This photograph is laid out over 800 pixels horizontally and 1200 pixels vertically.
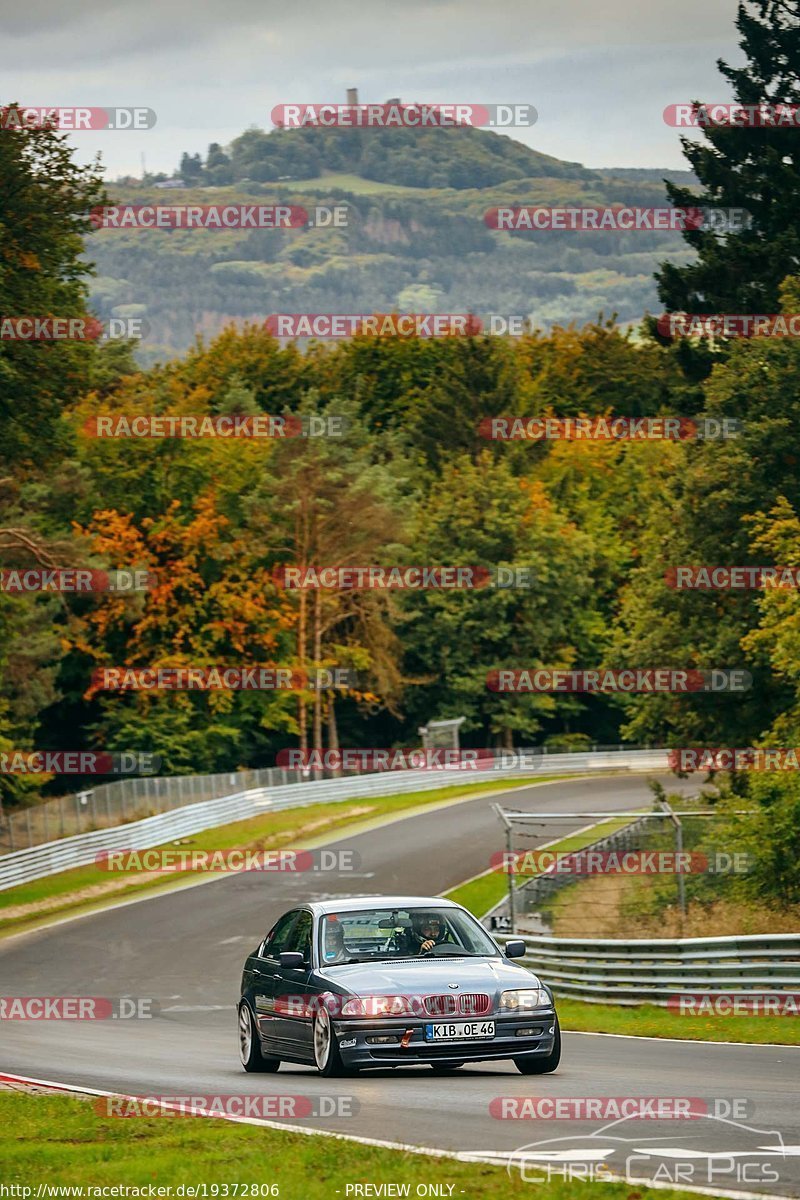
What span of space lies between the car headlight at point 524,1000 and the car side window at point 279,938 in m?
2.59

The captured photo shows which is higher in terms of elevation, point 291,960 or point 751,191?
point 751,191

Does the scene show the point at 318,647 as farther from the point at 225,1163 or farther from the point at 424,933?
the point at 225,1163

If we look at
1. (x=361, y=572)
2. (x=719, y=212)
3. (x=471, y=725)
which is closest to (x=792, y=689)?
(x=719, y=212)

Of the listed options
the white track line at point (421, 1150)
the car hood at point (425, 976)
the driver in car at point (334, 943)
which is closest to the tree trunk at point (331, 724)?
the driver in car at point (334, 943)

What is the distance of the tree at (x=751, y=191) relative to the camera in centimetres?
4912

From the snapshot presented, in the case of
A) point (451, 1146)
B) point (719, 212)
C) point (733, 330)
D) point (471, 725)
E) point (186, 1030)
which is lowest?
point (471, 725)

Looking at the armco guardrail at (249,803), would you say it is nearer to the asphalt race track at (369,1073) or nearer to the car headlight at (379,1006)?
the asphalt race track at (369,1073)

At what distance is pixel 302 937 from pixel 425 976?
1697 mm

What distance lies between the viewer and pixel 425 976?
1334cm

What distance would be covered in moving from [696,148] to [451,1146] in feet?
151

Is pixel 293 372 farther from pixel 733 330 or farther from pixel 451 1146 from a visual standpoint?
pixel 451 1146

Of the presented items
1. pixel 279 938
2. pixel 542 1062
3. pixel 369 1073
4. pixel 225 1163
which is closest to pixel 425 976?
pixel 542 1062

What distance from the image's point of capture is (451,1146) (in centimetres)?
974

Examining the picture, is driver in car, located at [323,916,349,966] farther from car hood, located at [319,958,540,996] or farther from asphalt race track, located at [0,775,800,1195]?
asphalt race track, located at [0,775,800,1195]
